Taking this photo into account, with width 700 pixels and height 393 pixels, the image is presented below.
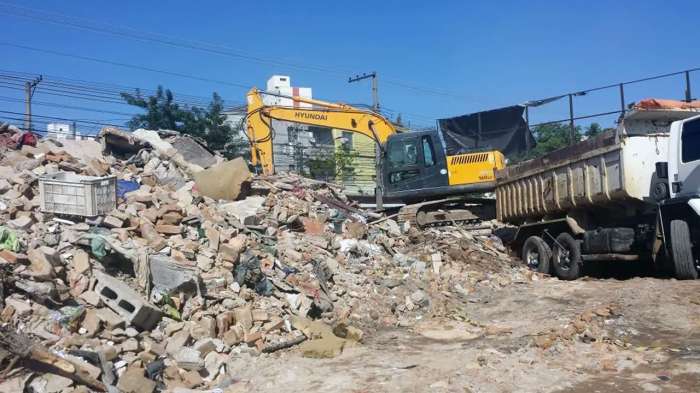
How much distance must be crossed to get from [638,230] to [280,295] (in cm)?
572

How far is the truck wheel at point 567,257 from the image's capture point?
11.2 m

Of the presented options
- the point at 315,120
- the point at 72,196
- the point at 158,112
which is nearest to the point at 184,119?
the point at 158,112

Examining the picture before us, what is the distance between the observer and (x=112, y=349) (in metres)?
6.25

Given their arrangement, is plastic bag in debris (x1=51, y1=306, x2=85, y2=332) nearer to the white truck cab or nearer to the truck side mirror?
the white truck cab

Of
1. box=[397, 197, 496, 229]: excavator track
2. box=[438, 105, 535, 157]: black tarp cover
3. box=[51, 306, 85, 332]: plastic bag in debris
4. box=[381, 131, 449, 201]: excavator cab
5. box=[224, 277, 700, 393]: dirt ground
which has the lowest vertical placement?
box=[224, 277, 700, 393]: dirt ground

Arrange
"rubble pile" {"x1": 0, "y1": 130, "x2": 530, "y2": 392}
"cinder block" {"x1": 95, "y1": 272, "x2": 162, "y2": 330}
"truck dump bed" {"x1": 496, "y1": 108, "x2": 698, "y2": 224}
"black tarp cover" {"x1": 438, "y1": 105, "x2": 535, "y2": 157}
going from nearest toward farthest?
"rubble pile" {"x1": 0, "y1": 130, "x2": 530, "y2": 392} < "cinder block" {"x1": 95, "y1": 272, "x2": 162, "y2": 330} < "truck dump bed" {"x1": 496, "y1": 108, "x2": 698, "y2": 224} < "black tarp cover" {"x1": 438, "y1": 105, "x2": 535, "y2": 157}

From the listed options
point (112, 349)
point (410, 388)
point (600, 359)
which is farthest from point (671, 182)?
point (112, 349)

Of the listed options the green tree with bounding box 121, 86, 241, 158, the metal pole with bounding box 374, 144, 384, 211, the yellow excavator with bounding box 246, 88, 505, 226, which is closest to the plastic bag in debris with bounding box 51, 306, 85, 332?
the yellow excavator with bounding box 246, 88, 505, 226

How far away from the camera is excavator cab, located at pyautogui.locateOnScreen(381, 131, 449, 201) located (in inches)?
592

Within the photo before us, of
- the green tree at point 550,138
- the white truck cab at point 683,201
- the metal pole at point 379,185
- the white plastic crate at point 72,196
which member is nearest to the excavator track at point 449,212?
the metal pole at point 379,185

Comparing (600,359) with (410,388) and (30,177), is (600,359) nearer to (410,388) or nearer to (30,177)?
(410,388)

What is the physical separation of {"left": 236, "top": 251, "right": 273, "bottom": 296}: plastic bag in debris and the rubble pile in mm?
19

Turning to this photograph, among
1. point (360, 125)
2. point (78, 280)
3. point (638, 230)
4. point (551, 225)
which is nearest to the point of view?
point (78, 280)

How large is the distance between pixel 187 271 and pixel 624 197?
6.69 metres
